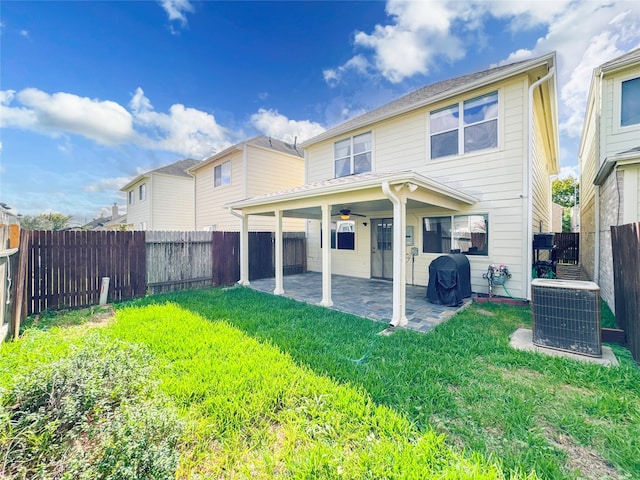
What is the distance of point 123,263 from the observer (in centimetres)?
691

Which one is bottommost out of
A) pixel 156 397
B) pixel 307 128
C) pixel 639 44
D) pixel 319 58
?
pixel 156 397

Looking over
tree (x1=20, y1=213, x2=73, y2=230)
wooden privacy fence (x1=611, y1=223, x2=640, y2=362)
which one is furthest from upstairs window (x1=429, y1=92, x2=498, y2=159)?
tree (x1=20, y1=213, x2=73, y2=230)

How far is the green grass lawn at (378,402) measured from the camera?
1935mm

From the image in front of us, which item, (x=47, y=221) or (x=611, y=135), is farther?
(x=47, y=221)

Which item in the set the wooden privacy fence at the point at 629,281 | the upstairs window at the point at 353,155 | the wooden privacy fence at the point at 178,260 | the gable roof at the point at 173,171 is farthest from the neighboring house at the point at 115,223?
the wooden privacy fence at the point at 629,281

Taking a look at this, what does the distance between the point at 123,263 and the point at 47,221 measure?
34497 millimetres

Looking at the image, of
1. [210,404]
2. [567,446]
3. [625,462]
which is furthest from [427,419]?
[210,404]

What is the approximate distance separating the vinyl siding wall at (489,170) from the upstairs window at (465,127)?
0.48 feet

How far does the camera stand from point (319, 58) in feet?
35.1

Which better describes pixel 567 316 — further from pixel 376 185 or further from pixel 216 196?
pixel 216 196

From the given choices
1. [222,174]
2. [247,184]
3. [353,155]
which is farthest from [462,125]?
[222,174]

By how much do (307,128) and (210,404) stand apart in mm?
14650

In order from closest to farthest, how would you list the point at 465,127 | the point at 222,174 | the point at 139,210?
the point at 465,127, the point at 222,174, the point at 139,210

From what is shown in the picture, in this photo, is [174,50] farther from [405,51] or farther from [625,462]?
[625,462]
